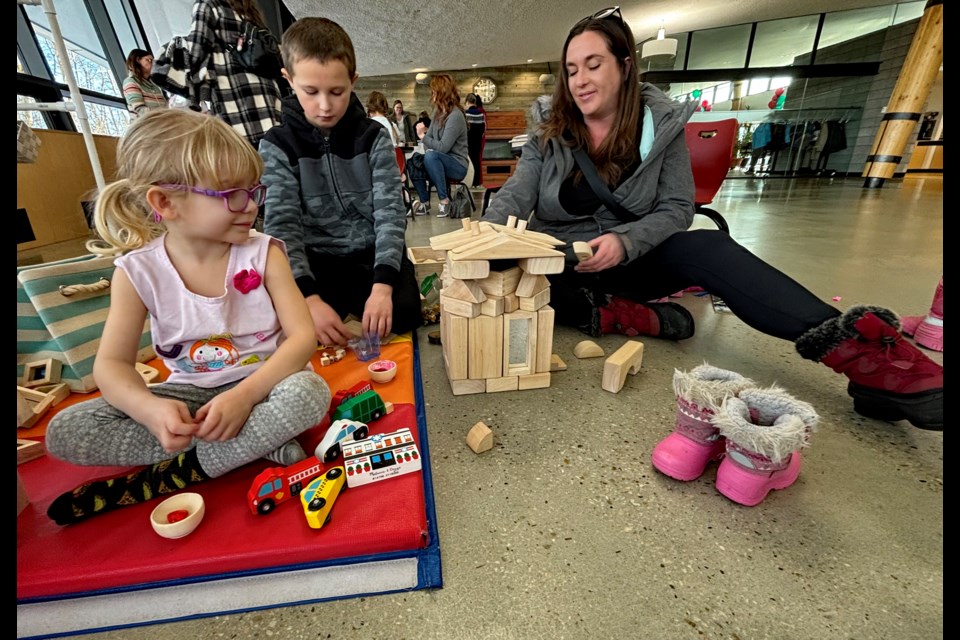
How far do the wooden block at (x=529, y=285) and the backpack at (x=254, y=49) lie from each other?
1.63 m

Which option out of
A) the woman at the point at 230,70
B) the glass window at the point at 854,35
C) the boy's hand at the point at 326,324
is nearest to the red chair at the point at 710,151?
the boy's hand at the point at 326,324

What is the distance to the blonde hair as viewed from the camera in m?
0.75

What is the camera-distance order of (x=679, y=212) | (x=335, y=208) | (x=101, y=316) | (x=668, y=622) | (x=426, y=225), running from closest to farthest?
(x=668, y=622), (x=101, y=316), (x=679, y=212), (x=335, y=208), (x=426, y=225)

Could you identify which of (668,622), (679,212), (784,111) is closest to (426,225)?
(679,212)

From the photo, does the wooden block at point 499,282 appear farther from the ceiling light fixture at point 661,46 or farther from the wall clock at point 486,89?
the wall clock at point 486,89

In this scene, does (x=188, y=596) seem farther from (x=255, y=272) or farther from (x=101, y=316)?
(x=101, y=316)

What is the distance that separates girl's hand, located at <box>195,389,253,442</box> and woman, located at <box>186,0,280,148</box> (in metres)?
1.39

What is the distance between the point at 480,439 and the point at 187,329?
637 millimetres

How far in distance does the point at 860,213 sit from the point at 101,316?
18.4 feet

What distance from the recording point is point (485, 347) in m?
1.08

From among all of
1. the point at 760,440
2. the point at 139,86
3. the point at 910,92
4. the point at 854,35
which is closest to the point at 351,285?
the point at 760,440

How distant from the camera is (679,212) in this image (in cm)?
136

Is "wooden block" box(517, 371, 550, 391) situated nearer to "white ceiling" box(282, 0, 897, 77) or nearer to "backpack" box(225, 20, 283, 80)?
"backpack" box(225, 20, 283, 80)

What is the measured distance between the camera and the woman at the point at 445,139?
4016 millimetres
